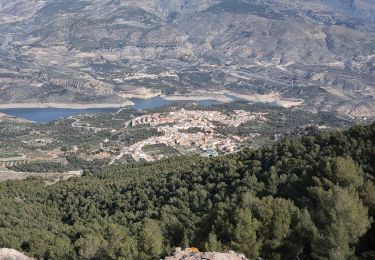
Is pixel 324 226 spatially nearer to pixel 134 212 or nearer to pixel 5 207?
pixel 134 212

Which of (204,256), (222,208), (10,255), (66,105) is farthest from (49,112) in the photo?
(204,256)

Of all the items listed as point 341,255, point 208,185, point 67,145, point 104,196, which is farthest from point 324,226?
point 67,145

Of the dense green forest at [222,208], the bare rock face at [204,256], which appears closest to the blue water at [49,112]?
the dense green forest at [222,208]

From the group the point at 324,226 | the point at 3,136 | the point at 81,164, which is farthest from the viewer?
the point at 3,136

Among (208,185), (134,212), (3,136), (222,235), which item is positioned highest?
(222,235)

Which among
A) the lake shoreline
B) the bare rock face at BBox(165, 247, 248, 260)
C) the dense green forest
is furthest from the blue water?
the bare rock face at BBox(165, 247, 248, 260)

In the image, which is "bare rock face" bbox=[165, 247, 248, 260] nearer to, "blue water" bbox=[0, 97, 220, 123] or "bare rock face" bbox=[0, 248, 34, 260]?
"bare rock face" bbox=[0, 248, 34, 260]

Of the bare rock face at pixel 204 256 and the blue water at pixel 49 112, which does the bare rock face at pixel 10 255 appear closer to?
the bare rock face at pixel 204 256
